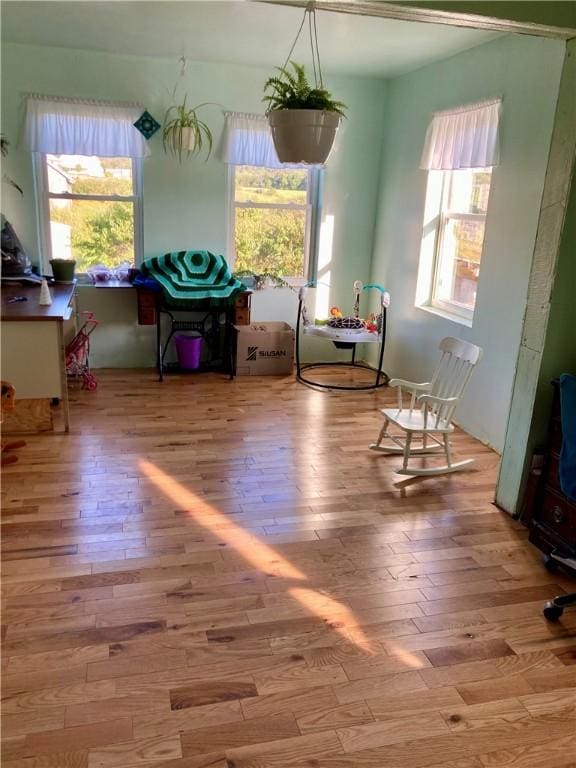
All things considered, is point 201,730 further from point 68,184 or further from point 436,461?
point 68,184

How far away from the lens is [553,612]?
2291 millimetres

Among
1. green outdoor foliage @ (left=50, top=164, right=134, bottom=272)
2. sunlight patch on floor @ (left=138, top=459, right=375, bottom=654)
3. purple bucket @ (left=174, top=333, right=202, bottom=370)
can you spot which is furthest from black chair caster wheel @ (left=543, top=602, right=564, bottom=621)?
green outdoor foliage @ (left=50, top=164, right=134, bottom=272)

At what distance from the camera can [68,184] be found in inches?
200

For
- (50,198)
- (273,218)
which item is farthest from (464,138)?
(50,198)

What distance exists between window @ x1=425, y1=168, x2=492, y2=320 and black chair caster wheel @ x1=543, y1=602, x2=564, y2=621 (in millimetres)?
2471

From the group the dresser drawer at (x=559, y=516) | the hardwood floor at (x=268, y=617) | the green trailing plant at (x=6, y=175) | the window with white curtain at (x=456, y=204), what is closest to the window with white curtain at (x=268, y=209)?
the window with white curtain at (x=456, y=204)

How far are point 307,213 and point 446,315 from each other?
5.79 feet

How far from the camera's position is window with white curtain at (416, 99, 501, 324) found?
3977 mm

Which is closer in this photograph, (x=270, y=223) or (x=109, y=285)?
(x=109, y=285)

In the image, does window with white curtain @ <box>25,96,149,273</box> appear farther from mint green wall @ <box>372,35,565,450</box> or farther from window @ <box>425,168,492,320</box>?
window @ <box>425,168,492,320</box>

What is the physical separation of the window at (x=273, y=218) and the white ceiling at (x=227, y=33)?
91 centimetres

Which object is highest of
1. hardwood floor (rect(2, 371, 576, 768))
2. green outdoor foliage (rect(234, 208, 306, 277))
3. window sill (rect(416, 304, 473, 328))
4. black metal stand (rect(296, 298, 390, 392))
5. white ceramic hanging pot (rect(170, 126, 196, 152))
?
white ceramic hanging pot (rect(170, 126, 196, 152))

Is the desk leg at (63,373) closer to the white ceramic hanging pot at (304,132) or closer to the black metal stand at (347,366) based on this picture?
the white ceramic hanging pot at (304,132)

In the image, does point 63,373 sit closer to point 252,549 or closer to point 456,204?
point 252,549
